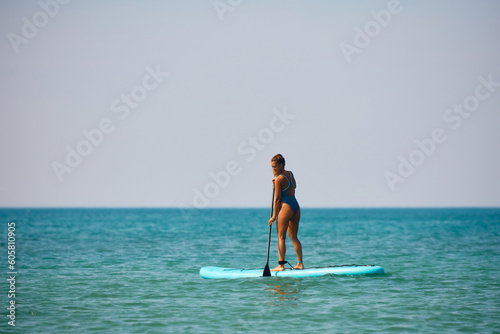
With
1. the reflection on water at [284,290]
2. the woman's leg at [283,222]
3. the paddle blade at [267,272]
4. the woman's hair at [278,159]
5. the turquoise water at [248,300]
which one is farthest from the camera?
the woman's leg at [283,222]

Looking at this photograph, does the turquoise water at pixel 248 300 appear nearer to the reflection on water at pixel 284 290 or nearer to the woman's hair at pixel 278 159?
the reflection on water at pixel 284 290

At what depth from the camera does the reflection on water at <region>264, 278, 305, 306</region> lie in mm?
10117

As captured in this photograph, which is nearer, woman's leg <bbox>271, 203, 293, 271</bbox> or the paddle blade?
the paddle blade

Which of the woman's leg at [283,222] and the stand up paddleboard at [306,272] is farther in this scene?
the woman's leg at [283,222]

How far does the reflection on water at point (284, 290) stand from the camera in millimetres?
10117

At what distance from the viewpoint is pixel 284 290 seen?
11.2m

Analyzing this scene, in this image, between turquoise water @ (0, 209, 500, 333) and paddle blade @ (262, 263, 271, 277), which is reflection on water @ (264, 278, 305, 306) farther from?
paddle blade @ (262, 263, 271, 277)

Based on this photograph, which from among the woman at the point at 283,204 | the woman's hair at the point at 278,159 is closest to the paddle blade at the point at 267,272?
the woman at the point at 283,204

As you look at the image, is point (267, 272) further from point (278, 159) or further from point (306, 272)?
point (278, 159)

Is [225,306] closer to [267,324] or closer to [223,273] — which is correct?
[267,324]

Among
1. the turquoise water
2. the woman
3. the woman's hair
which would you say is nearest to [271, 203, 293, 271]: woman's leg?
the woman

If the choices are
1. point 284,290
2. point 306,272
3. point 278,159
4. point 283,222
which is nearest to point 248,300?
point 284,290

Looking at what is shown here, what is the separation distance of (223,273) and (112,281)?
2.41 meters

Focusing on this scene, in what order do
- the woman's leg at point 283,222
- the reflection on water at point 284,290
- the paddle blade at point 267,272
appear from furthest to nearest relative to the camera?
the woman's leg at point 283,222, the paddle blade at point 267,272, the reflection on water at point 284,290
